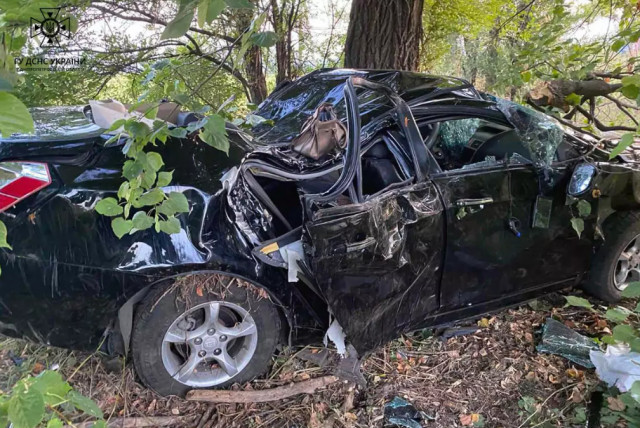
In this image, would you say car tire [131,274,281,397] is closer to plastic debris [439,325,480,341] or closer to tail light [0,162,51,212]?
tail light [0,162,51,212]

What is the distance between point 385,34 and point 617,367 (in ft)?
12.6

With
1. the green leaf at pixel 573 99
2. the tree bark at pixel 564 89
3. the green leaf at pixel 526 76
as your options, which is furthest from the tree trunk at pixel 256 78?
the green leaf at pixel 573 99

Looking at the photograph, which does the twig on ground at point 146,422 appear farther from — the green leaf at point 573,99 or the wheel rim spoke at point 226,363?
the green leaf at point 573,99

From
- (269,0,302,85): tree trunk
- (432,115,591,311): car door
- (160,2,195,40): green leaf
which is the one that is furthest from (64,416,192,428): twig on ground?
(269,0,302,85): tree trunk

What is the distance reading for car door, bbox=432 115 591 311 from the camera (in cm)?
270

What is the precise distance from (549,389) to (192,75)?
15.4 feet

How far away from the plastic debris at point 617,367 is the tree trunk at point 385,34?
3503mm

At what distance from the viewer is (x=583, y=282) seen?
11.3ft

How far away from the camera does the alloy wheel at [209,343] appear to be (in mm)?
2381

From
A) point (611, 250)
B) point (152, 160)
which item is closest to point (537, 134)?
point (611, 250)

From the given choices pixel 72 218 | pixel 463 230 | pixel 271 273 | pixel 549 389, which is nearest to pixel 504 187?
pixel 463 230

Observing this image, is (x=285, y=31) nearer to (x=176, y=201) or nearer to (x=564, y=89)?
(x=564, y=89)

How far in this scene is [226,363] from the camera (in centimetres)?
252

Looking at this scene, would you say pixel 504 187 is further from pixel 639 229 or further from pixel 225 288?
pixel 225 288
